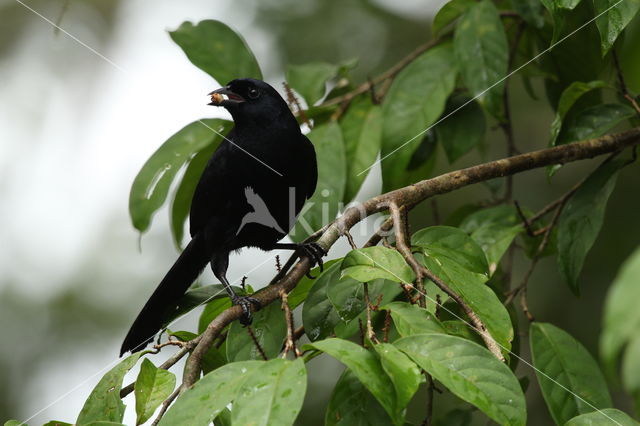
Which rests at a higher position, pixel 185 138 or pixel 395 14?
pixel 395 14

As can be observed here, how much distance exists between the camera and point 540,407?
406cm

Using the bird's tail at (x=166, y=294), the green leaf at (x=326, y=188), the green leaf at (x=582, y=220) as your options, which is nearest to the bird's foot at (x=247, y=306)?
the bird's tail at (x=166, y=294)

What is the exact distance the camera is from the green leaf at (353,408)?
5.24 ft

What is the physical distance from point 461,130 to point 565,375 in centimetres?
106

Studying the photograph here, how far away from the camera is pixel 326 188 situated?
8.80ft

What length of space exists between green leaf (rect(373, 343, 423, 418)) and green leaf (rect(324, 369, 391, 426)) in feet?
0.77

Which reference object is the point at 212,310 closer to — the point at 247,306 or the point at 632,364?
the point at 247,306

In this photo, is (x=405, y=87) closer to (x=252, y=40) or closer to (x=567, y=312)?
(x=567, y=312)

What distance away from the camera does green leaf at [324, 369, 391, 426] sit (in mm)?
1599

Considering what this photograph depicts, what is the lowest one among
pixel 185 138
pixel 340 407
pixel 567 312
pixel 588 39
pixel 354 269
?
pixel 567 312

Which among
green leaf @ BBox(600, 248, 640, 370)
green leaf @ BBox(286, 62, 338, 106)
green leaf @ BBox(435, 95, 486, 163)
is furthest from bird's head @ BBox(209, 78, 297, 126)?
green leaf @ BBox(600, 248, 640, 370)

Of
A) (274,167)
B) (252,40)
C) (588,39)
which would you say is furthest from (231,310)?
(252,40)

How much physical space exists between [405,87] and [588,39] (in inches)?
25.7

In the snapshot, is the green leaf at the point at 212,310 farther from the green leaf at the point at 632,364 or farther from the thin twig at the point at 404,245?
the green leaf at the point at 632,364
